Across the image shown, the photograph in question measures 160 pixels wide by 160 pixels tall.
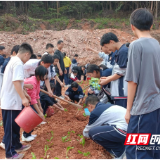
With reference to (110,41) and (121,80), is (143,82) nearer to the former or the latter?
(121,80)

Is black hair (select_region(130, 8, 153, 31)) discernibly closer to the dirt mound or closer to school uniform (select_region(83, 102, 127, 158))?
school uniform (select_region(83, 102, 127, 158))

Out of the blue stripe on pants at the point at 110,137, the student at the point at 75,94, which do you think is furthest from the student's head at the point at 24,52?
the student at the point at 75,94

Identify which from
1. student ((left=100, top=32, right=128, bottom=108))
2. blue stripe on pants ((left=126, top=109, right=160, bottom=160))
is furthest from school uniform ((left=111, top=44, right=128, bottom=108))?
blue stripe on pants ((left=126, top=109, right=160, bottom=160))

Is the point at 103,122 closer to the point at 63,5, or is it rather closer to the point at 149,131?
the point at 149,131

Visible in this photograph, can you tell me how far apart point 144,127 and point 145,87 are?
40 cm

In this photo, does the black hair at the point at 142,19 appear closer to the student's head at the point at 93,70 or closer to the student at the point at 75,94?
the student's head at the point at 93,70

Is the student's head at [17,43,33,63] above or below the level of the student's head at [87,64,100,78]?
above

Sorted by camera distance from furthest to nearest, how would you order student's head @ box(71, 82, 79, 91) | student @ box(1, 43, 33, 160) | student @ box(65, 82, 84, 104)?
student @ box(65, 82, 84, 104) → student's head @ box(71, 82, 79, 91) → student @ box(1, 43, 33, 160)

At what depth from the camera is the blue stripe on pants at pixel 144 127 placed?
5.84 feet

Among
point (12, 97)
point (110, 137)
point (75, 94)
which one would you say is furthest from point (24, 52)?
point (75, 94)

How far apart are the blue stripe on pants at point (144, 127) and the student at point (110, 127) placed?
0.73 meters

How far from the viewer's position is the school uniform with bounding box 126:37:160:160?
1727 mm

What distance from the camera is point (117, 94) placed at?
2910 millimetres

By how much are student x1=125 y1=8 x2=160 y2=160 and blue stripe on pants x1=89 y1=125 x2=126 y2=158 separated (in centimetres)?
73
